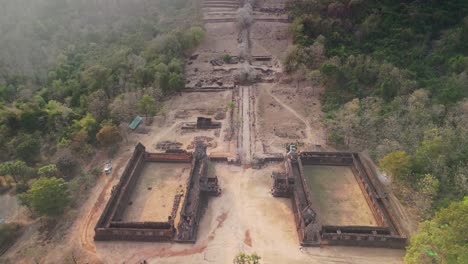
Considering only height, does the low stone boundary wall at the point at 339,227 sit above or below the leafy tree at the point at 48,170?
below

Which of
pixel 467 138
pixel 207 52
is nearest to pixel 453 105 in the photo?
pixel 467 138

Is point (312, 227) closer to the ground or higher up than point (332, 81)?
closer to the ground

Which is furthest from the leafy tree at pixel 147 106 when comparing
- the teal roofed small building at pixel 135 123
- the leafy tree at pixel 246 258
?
the leafy tree at pixel 246 258

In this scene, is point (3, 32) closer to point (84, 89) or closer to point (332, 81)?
point (84, 89)

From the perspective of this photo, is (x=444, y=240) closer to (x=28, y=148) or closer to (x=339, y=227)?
(x=339, y=227)

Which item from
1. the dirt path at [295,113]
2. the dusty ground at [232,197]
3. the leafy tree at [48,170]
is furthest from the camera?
the dirt path at [295,113]

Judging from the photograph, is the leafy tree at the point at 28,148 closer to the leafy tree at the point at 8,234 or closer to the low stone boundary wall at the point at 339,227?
the leafy tree at the point at 8,234

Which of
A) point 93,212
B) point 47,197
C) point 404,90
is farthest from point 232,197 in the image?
point 404,90

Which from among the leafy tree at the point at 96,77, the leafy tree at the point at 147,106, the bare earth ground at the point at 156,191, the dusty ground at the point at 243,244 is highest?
the leafy tree at the point at 96,77
